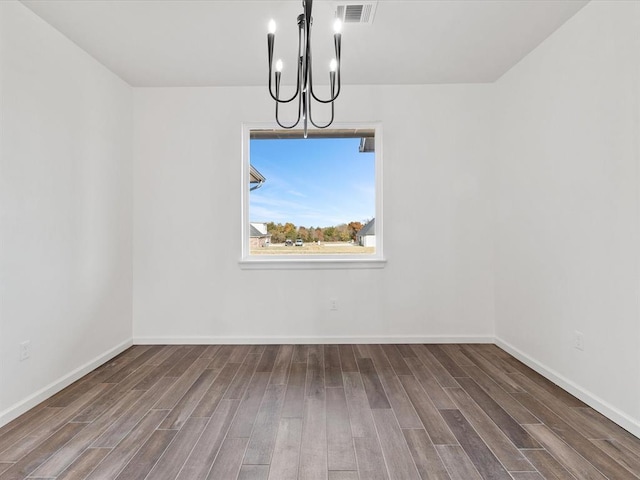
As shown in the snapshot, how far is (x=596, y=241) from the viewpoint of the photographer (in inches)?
89.7

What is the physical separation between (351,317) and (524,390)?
1.61 m

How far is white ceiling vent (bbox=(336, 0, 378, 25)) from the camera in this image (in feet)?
7.49

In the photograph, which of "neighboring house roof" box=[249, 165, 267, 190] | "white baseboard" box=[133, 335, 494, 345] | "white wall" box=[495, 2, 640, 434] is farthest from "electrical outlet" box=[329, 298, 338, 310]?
"white wall" box=[495, 2, 640, 434]

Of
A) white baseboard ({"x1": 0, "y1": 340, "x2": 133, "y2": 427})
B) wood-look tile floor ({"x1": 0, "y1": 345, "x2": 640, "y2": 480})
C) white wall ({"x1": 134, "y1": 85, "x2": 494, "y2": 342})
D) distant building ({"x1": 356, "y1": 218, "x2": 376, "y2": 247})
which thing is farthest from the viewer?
distant building ({"x1": 356, "y1": 218, "x2": 376, "y2": 247})

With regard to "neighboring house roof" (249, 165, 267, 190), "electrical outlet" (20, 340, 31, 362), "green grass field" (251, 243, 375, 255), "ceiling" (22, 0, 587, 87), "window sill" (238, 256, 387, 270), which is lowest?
"electrical outlet" (20, 340, 31, 362)

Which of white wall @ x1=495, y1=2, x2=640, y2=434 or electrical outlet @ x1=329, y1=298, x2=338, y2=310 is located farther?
electrical outlet @ x1=329, y1=298, x2=338, y2=310

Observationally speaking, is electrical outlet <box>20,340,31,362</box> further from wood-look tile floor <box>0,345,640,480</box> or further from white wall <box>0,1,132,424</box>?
wood-look tile floor <box>0,345,640,480</box>

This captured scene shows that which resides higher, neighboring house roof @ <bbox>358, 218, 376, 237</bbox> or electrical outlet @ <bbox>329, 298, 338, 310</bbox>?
neighboring house roof @ <bbox>358, 218, 376, 237</bbox>

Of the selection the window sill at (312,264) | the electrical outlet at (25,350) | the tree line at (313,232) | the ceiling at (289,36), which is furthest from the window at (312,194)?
the electrical outlet at (25,350)

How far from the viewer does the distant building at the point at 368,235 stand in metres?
3.79

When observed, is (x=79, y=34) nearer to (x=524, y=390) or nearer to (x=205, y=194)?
(x=205, y=194)

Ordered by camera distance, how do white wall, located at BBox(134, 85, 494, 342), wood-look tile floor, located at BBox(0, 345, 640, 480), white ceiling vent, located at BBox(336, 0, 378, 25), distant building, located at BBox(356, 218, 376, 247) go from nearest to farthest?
wood-look tile floor, located at BBox(0, 345, 640, 480) → white ceiling vent, located at BBox(336, 0, 378, 25) → white wall, located at BBox(134, 85, 494, 342) → distant building, located at BBox(356, 218, 376, 247)

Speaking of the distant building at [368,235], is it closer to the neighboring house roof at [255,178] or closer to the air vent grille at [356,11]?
the neighboring house roof at [255,178]

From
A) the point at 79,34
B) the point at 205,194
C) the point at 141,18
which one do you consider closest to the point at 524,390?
the point at 205,194
